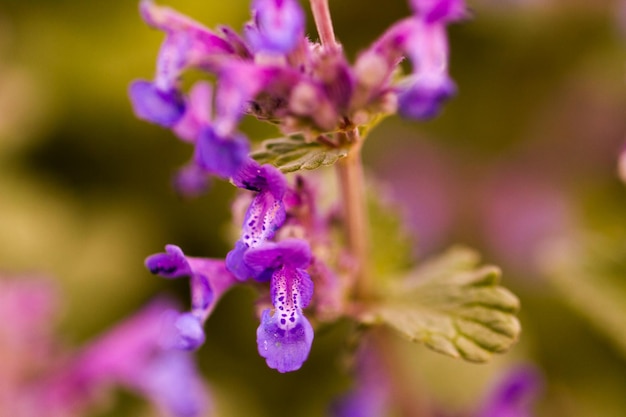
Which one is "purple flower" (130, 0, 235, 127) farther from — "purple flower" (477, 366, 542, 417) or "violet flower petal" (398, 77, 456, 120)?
"purple flower" (477, 366, 542, 417)

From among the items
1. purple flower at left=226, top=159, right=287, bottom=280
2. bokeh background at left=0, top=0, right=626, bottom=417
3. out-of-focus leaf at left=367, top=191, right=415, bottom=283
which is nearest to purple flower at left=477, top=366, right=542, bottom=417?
out-of-focus leaf at left=367, top=191, right=415, bottom=283

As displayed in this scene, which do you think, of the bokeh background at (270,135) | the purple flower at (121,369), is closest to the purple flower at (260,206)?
the purple flower at (121,369)

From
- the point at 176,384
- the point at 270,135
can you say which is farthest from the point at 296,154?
the point at 270,135

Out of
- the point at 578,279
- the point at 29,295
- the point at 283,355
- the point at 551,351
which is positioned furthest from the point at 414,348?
the point at 283,355

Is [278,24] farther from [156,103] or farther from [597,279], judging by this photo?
[597,279]

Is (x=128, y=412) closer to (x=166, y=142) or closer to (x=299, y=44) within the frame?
(x=166, y=142)
